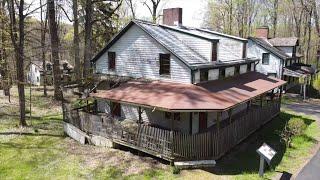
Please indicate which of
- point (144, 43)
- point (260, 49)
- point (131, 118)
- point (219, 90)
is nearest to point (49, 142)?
point (131, 118)

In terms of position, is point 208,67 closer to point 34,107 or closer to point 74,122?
point 74,122

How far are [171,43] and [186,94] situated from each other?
4.93 metres

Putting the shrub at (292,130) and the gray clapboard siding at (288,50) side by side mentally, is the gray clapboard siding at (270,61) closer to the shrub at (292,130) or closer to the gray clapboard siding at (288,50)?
the gray clapboard siding at (288,50)

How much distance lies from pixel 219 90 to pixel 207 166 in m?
5.27

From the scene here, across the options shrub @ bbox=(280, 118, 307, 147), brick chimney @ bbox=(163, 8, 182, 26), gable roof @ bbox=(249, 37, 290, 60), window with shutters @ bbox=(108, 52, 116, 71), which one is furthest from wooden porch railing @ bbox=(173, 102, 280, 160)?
gable roof @ bbox=(249, 37, 290, 60)

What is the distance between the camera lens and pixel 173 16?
86.3 ft

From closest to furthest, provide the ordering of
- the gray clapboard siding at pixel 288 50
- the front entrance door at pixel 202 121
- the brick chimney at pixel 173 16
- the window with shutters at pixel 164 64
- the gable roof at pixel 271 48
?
the front entrance door at pixel 202 121, the window with shutters at pixel 164 64, the brick chimney at pixel 173 16, the gable roof at pixel 271 48, the gray clapboard siding at pixel 288 50

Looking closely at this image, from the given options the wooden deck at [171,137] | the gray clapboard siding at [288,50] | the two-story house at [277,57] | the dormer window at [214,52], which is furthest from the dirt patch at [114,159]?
the gray clapboard siding at [288,50]

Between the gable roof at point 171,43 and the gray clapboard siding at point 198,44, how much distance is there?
378mm

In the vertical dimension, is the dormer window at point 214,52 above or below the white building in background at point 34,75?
above

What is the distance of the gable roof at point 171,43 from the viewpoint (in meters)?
19.4

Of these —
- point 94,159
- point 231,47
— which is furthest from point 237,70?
point 94,159

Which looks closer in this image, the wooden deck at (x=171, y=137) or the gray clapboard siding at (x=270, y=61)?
the wooden deck at (x=171, y=137)

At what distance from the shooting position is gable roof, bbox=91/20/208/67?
764 inches
